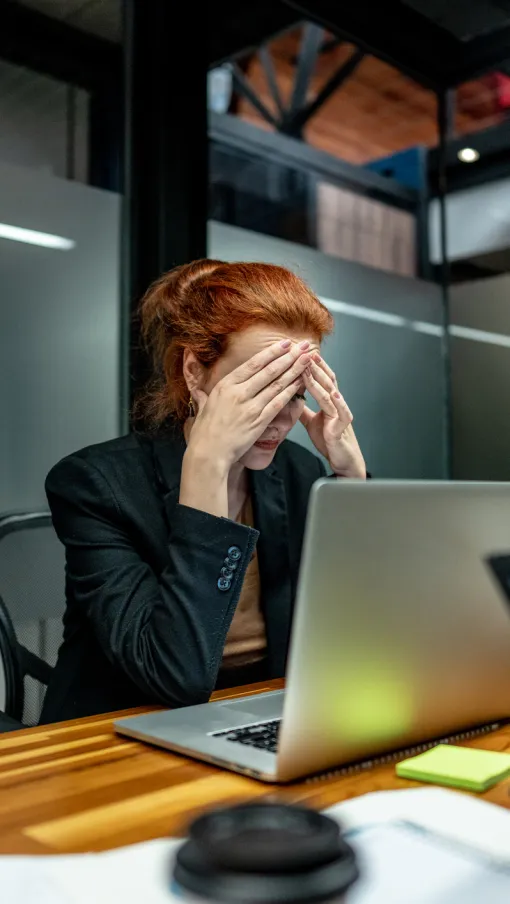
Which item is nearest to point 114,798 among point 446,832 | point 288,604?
point 446,832

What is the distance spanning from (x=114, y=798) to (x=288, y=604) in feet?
2.39

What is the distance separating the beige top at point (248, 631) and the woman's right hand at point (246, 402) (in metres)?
0.25

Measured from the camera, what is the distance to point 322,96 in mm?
2754

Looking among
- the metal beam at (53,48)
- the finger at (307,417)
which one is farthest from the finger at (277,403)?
the metal beam at (53,48)

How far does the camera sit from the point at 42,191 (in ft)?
7.03

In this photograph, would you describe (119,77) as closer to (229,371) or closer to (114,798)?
(229,371)

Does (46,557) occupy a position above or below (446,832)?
Answer: above

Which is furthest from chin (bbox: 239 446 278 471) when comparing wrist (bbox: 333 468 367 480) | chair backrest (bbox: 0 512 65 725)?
chair backrest (bbox: 0 512 65 725)

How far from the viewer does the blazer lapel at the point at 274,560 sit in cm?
134

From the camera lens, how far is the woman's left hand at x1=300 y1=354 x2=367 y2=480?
56.9 inches

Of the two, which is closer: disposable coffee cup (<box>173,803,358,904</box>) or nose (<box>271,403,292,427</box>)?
disposable coffee cup (<box>173,803,358,904</box>)

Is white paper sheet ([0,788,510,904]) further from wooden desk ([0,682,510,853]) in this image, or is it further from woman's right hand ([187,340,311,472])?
woman's right hand ([187,340,311,472])

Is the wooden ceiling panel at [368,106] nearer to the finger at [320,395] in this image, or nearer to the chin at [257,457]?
the finger at [320,395]

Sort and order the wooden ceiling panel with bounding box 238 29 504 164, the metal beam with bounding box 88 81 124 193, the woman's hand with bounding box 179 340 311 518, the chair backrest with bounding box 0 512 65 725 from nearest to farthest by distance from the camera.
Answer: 1. the woman's hand with bounding box 179 340 311 518
2. the chair backrest with bounding box 0 512 65 725
3. the metal beam with bounding box 88 81 124 193
4. the wooden ceiling panel with bounding box 238 29 504 164
